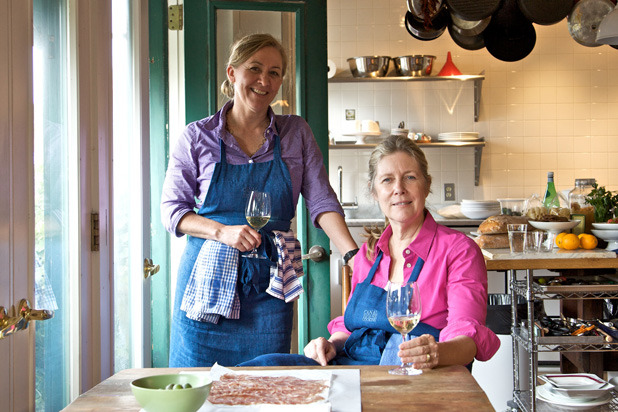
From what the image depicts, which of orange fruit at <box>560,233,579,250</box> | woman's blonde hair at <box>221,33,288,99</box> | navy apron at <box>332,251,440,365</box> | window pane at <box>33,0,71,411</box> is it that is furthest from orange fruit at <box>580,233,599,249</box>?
window pane at <box>33,0,71,411</box>

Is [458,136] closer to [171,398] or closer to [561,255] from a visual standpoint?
[561,255]

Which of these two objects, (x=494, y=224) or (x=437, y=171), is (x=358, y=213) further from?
(x=494, y=224)

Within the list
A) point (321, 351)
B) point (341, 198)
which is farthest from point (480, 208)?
point (321, 351)

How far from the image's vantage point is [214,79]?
2.93 metres

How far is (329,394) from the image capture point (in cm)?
130

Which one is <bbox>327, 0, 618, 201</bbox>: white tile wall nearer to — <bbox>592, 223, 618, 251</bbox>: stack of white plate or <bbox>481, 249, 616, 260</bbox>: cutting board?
<bbox>592, 223, 618, 251</bbox>: stack of white plate

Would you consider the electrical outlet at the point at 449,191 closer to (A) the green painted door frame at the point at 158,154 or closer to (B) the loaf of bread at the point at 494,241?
(B) the loaf of bread at the point at 494,241

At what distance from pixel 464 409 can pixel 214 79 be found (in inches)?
81.1

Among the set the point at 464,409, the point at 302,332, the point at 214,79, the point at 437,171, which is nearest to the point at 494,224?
the point at 302,332

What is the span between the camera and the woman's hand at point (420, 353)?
146cm

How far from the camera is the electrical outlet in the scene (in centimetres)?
615

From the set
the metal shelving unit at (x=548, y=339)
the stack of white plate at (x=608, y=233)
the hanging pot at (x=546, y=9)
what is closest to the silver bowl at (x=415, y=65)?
the hanging pot at (x=546, y=9)

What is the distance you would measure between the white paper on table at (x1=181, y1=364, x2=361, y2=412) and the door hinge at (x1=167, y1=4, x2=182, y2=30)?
194cm

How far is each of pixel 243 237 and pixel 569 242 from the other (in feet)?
5.70
